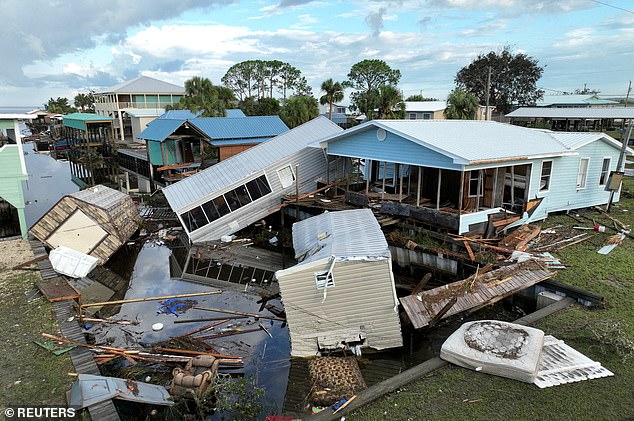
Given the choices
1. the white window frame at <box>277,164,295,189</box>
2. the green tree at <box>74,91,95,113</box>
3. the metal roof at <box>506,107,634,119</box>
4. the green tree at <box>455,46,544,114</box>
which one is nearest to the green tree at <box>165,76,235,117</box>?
the white window frame at <box>277,164,295,189</box>

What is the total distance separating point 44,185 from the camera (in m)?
36.9

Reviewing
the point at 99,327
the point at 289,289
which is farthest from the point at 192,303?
the point at 289,289

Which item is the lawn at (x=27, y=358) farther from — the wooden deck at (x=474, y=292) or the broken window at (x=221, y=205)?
the broken window at (x=221, y=205)

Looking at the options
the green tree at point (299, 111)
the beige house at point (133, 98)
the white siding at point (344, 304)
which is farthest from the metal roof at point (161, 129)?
the beige house at point (133, 98)

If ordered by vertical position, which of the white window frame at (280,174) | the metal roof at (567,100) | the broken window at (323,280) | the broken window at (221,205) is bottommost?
the broken window at (221,205)

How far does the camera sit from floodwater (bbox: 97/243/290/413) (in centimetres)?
1034

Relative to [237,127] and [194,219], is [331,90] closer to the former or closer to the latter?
[237,127]

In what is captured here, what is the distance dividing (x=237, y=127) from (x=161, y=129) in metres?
5.59

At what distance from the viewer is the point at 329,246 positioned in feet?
38.4

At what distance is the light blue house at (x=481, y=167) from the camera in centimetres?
1558

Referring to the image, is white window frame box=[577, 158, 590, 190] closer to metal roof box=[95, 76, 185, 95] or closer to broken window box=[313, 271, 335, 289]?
broken window box=[313, 271, 335, 289]

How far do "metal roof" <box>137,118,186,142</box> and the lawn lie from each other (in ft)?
58.3

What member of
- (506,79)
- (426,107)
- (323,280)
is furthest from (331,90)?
(506,79)

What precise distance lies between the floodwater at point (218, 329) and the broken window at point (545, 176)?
12.3 metres
